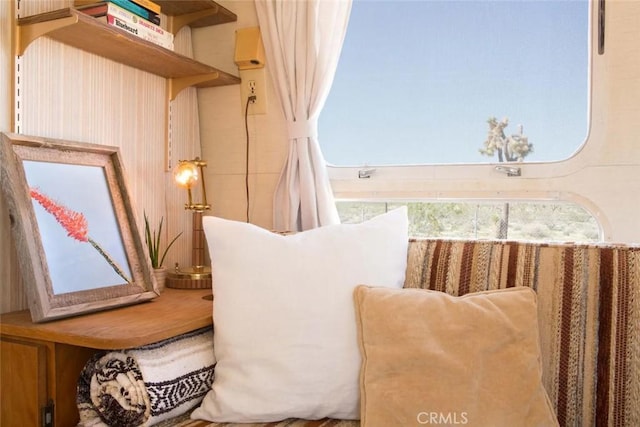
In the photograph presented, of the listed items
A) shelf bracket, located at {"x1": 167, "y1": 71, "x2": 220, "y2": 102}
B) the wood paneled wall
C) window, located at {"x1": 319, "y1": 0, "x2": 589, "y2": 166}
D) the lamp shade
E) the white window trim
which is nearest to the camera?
the wood paneled wall

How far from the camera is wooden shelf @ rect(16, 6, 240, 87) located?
1.30 meters

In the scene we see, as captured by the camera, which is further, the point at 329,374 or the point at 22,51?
the point at 22,51

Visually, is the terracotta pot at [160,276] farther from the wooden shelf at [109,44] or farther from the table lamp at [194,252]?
the wooden shelf at [109,44]

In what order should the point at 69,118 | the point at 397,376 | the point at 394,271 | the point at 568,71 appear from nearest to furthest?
the point at 397,376 < the point at 394,271 < the point at 69,118 < the point at 568,71

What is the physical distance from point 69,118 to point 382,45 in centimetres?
106

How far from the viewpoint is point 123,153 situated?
1684 mm

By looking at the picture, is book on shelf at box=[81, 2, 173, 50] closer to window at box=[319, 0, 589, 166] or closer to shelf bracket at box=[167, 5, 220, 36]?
shelf bracket at box=[167, 5, 220, 36]

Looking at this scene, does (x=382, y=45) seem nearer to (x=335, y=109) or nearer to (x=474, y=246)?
A: (x=335, y=109)

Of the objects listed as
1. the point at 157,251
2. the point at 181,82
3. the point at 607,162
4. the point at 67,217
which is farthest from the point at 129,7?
the point at 607,162

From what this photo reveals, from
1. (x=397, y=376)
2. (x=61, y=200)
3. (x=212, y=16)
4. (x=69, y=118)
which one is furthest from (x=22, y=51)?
(x=397, y=376)

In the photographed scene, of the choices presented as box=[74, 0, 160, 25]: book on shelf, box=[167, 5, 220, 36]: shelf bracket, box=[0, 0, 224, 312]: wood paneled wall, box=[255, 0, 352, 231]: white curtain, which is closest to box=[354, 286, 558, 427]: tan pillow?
box=[255, 0, 352, 231]: white curtain

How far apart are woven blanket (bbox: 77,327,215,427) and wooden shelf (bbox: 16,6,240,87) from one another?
0.83 meters

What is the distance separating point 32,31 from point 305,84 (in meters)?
0.83

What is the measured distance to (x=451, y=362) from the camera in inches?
42.4
